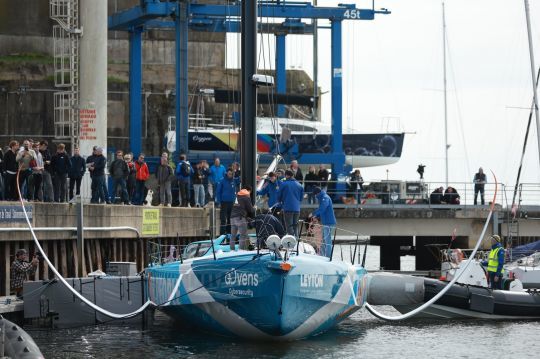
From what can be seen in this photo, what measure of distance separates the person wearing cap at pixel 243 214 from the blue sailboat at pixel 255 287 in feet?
1.67

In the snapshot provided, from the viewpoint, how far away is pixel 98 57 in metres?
42.3

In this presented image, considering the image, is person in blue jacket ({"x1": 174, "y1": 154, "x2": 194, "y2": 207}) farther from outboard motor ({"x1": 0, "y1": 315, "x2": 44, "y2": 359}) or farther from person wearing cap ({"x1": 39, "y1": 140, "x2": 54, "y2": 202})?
outboard motor ({"x1": 0, "y1": 315, "x2": 44, "y2": 359})

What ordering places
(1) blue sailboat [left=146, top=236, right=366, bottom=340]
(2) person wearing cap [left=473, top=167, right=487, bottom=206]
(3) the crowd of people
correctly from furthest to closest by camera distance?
(2) person wearing cap [left=473, top=167, right=487, bottom=206] < (3) the crowd of people < (1) blue sailboat [left=146, top=236, right=366, bottom=340]

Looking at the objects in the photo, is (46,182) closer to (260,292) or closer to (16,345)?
(260,292)

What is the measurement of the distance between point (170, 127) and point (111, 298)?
1167 inches

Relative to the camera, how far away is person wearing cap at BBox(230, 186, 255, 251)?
26.1 m

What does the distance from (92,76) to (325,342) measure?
18.0 metres

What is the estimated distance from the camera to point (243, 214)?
86.3 ft

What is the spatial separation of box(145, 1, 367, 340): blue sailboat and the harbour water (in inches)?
16.7

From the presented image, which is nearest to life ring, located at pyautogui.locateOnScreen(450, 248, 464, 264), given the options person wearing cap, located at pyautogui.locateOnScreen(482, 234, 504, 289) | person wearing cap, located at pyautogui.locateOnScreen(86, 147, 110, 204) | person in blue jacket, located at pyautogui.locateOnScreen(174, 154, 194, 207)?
person wearing cap, located at pyautogui.locateOnScreen(482, 234, 504, 289)

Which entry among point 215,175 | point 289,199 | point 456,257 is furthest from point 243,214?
point 215,175

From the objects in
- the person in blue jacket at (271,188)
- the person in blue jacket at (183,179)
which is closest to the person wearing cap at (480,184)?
the person in blue jacket at (183,179)

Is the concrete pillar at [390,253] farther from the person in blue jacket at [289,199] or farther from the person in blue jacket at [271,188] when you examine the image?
the person in blue jacket at [289,199]

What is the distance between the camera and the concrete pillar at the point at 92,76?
4178 centimetres
